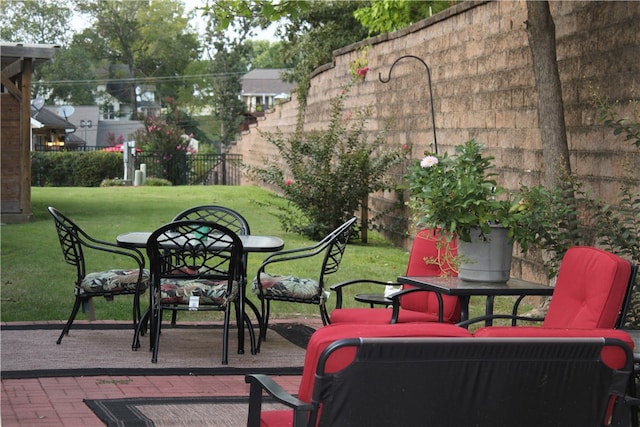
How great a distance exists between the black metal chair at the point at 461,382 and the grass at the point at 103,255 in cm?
592

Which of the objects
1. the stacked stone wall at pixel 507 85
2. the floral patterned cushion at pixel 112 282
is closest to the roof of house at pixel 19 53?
the stacked stone wall at pixel 507 85

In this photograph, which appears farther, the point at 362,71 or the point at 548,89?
the point at 362,71

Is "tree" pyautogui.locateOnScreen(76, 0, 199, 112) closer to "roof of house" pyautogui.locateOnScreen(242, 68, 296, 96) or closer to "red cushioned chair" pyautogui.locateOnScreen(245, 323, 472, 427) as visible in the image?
"roof of house" pyautogui.locateOnScreen(242, 68, 296, 96)

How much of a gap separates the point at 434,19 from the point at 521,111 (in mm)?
3461

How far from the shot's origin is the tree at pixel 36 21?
2638 inches

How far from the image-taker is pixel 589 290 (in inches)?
185

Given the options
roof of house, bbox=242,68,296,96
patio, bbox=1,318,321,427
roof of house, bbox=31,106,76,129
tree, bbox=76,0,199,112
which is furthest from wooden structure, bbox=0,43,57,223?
roof of house, bbox=242,68,296,96

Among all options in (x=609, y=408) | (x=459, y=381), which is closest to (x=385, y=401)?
(x=459, y=381)

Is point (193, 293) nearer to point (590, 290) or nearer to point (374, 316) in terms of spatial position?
point (374, 316)

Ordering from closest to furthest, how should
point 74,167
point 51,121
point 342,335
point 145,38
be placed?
point 342,335 < point 74,167 < point 51,121 < point 145,38

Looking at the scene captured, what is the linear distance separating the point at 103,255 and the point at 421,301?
23.3 feet

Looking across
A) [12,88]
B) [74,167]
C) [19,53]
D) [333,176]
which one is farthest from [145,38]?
[333,176]

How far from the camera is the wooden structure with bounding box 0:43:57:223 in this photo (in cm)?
1759

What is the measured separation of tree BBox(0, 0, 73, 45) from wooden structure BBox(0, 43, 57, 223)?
48.4 m
